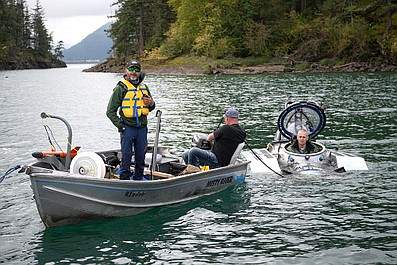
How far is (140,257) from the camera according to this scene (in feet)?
28.1

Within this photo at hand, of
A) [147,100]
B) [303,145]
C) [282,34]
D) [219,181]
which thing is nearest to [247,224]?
[219,181]

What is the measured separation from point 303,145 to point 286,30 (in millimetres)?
56893

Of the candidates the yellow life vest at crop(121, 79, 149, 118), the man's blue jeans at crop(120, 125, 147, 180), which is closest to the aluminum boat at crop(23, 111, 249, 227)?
the man's blue jeans at crop(120, 125, 147, 180)

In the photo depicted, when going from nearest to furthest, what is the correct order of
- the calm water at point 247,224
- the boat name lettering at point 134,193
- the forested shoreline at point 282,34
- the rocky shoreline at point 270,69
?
the calm water at point 247,224 → the boat name lettering at point 134,193 → the rocky shoreline at point 270,69 → the forested shoreline at point 282,34

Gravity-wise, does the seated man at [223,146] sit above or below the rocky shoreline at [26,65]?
below

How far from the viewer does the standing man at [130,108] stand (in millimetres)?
10289

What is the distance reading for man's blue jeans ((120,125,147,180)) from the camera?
10492 mm

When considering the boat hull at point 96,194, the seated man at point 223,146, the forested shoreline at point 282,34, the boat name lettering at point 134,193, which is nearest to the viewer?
the boat hull at point 96,194

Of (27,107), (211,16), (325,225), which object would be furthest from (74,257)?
(211,16)

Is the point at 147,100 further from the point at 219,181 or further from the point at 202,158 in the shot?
the point at 219,181

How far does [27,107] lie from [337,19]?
4460cm

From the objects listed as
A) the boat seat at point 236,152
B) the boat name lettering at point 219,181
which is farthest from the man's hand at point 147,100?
the boat seat at point 236,152

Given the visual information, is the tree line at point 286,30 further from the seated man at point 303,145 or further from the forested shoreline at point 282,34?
the seated man at point 303,145

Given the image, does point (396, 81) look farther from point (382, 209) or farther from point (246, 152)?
point (382, 209)
